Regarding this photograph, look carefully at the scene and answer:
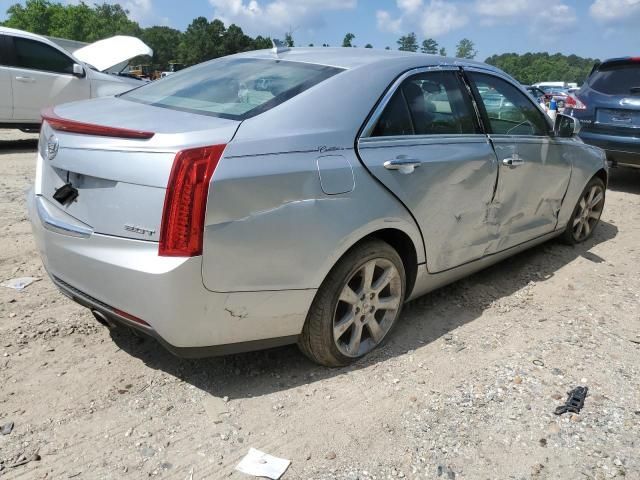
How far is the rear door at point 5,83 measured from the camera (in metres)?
8.84

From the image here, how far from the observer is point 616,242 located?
553cm

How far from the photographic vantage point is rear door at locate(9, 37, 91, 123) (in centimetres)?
902

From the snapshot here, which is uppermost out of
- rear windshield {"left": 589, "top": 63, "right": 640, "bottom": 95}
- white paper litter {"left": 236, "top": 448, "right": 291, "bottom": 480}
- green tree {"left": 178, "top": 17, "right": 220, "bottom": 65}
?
green tree {"left": 178, "top": 17, "right": 220, "bottom": 65}

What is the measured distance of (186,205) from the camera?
2170 millimetres

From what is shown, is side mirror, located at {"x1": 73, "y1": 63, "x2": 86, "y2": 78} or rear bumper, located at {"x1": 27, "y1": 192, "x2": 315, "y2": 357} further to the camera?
side mirror, located at {"x1": 73, "y1": 63, "x2": 86, "y2": 78}

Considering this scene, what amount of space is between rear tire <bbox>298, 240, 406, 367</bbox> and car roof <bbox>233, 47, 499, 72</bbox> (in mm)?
1022

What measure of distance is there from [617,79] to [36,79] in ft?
29.1

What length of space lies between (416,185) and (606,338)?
5.44ft

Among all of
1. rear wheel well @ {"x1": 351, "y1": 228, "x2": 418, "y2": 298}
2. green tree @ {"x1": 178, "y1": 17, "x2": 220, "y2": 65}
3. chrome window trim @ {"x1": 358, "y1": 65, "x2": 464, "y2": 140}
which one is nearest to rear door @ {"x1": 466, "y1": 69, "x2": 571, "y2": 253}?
chrome window trim @ {"x1": 358, "y1": 65, "x2": 464, "y2": 140}

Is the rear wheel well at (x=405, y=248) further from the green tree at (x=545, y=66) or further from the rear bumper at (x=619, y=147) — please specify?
the green tree at (x=545, y=66)

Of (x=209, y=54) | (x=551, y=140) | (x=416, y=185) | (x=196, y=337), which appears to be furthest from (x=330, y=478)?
(x=209, y=54)

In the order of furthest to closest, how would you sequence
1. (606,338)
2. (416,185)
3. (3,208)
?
(3,208) < (606,338) < (416,185)

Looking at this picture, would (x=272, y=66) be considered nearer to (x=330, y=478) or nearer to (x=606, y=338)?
(x=330, y=478)

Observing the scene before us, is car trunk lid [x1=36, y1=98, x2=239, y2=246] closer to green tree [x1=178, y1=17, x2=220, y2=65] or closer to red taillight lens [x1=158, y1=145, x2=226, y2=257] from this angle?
red taillight lens [x1=158, y1=145, x2=226, y2=257]
